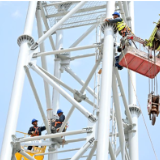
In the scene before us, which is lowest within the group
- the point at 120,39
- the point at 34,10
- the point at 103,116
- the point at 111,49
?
the point at 103,116

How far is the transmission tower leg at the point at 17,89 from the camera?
1405 cm

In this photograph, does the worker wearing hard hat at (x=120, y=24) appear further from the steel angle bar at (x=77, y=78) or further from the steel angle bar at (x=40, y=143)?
the steel angle bar at (x=40, y=143)

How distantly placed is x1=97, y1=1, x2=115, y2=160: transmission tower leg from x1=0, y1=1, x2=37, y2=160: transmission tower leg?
313 centimetres

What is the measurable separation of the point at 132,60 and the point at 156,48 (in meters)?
1.24

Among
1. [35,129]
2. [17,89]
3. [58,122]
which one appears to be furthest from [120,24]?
[35,129]

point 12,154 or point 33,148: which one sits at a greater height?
point 33,148

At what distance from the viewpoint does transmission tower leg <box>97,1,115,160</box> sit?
12.8 metres

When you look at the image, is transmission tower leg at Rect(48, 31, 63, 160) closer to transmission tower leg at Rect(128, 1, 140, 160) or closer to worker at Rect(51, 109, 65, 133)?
worker at Rect(51, 109, 65, 133)

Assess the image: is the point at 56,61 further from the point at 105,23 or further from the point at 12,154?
the point at 12,154

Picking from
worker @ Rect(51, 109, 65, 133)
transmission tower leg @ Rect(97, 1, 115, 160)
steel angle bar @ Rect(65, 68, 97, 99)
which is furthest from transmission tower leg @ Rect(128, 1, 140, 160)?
transmission tower leg @ Rect(97, 1, 115, 160)

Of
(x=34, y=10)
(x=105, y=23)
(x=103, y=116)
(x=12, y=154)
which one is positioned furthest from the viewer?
(x=34, y=10)

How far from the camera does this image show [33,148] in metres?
18.2

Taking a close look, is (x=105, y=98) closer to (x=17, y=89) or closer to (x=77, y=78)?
(x=17, y=89)

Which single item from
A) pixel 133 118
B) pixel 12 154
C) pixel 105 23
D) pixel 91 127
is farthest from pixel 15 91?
pixel 133 118
